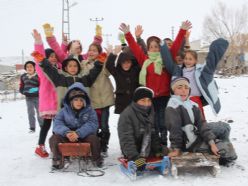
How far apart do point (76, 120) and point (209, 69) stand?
195 cm

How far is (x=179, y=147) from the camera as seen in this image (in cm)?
446

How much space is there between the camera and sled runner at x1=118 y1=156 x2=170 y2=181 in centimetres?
411

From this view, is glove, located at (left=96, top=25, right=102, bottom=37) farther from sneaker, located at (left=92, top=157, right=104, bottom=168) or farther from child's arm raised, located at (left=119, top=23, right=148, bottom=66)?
sneaker, located at (left=92, top=157, right=104, bottom=168)

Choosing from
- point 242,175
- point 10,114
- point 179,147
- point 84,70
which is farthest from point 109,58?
point 10,114

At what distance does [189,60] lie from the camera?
4.86m

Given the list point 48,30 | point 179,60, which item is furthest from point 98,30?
point 179,60

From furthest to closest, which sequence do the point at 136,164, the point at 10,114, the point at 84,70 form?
the point at 10,114, the point at 84,70, the point at 136,164

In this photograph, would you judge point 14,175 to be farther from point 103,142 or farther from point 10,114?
point 10,114

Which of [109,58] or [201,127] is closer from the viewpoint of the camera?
[201,127]

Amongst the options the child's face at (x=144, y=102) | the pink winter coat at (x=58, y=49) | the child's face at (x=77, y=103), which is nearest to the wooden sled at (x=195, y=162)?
the child's face at (x=144, y=102)

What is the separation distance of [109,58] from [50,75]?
877 millimetres

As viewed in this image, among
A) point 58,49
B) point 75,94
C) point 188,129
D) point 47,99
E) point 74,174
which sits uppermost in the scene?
point 58,49

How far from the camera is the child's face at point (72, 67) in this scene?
5.00 meters

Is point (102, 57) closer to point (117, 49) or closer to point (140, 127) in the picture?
point (117, 49)
